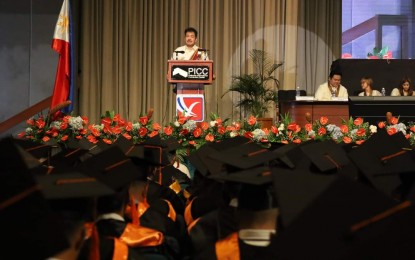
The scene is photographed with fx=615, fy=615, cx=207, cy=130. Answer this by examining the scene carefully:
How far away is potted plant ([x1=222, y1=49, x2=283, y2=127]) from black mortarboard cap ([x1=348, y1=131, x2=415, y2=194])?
7.95 metres

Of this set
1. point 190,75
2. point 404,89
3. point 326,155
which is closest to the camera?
point 326,155

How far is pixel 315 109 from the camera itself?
27.6ft

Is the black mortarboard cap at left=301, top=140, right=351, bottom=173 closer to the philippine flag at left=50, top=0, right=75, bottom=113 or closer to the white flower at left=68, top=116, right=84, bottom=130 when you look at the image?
the white flower at left=68, top=116, right=84, bottom=130

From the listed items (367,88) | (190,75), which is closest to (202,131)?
(190,75)

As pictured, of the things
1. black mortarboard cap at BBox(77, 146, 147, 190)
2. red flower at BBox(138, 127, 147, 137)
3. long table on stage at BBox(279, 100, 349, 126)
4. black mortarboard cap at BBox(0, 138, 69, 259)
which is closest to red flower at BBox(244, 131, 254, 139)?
red flower at BBox(138, 127, 147, 137)

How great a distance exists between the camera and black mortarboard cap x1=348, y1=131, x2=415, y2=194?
251cm

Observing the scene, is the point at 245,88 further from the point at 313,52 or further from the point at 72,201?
the point at 72,201

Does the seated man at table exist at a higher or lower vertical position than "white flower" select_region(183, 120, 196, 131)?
higher

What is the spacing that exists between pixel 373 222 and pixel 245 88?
9.61 metres

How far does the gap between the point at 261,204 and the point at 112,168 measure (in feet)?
2.36

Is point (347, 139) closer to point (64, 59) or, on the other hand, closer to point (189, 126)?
point (189, 126)

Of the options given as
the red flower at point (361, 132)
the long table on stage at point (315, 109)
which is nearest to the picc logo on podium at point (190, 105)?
the long table on stage at point (315, 109)

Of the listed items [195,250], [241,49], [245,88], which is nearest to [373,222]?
[195,250]

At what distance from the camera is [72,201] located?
186 centimetres
